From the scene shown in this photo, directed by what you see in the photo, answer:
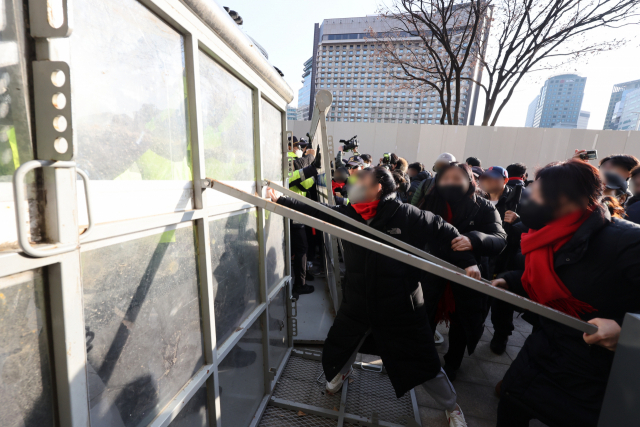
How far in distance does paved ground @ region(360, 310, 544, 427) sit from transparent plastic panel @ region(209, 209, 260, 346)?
1.69 m

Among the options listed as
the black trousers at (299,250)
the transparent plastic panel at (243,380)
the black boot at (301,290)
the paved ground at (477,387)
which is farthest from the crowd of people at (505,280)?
the black boot at (301,290)

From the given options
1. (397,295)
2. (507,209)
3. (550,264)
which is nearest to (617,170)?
(507,209)

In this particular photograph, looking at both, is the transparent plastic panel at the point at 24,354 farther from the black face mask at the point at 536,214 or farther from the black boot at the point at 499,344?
the black boot at the point at 499,344

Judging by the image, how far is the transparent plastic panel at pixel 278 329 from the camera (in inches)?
100

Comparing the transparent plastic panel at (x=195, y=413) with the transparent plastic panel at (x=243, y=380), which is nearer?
the transparent plastic panel at (x=195, y=413)

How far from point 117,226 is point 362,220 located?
1.53m

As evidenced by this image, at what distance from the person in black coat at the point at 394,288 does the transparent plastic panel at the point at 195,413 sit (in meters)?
1.06

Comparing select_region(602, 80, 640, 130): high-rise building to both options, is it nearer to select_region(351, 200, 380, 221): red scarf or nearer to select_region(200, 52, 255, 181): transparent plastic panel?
select_region(351, 200, 380, 221): red scarf

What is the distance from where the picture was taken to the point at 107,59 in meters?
0.93

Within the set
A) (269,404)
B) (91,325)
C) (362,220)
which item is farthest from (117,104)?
(269,404)

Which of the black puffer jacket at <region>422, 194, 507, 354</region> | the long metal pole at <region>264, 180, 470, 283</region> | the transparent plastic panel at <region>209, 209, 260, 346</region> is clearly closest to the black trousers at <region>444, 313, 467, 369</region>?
the black puffer jacket at <region>422, 194, 507, 354</region>

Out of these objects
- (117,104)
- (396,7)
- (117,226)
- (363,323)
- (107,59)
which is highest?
(396,7)

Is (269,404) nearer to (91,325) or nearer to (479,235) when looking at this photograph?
(91,325)

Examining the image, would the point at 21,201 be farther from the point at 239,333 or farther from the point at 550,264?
the point at 550,264
